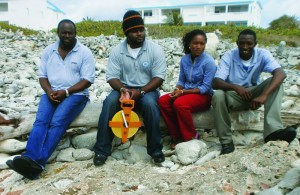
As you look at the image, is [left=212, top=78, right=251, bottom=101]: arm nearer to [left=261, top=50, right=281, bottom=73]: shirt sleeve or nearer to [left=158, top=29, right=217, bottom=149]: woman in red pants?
[left=158, top=29, right=217, bottom=149]: woman in red pants

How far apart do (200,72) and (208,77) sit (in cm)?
12

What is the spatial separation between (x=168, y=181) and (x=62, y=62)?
1.98m

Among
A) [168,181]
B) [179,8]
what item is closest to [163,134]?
[168,181]

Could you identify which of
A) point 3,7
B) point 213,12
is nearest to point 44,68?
point 3,7

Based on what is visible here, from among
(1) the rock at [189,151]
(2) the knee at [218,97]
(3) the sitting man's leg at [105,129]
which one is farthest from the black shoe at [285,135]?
(3) the sitting man's leg at [105,129]

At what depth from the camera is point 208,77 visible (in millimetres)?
4062

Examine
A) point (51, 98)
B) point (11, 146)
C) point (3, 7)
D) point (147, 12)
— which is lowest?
point (11, 146)

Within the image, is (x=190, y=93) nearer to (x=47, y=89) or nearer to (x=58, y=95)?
(x=58, y=95)

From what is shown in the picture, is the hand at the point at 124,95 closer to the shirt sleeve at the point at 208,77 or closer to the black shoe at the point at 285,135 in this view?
the shirt sleeve at the point at 208,77

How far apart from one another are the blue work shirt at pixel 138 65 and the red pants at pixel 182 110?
34 cm

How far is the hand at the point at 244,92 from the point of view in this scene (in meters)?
3.76

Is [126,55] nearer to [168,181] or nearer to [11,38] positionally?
[168,181]

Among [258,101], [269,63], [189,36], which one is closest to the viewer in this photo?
[258,101]

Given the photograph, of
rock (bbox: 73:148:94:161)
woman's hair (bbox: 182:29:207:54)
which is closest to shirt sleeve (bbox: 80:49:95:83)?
rock (bbox: 73:148:94:161)
